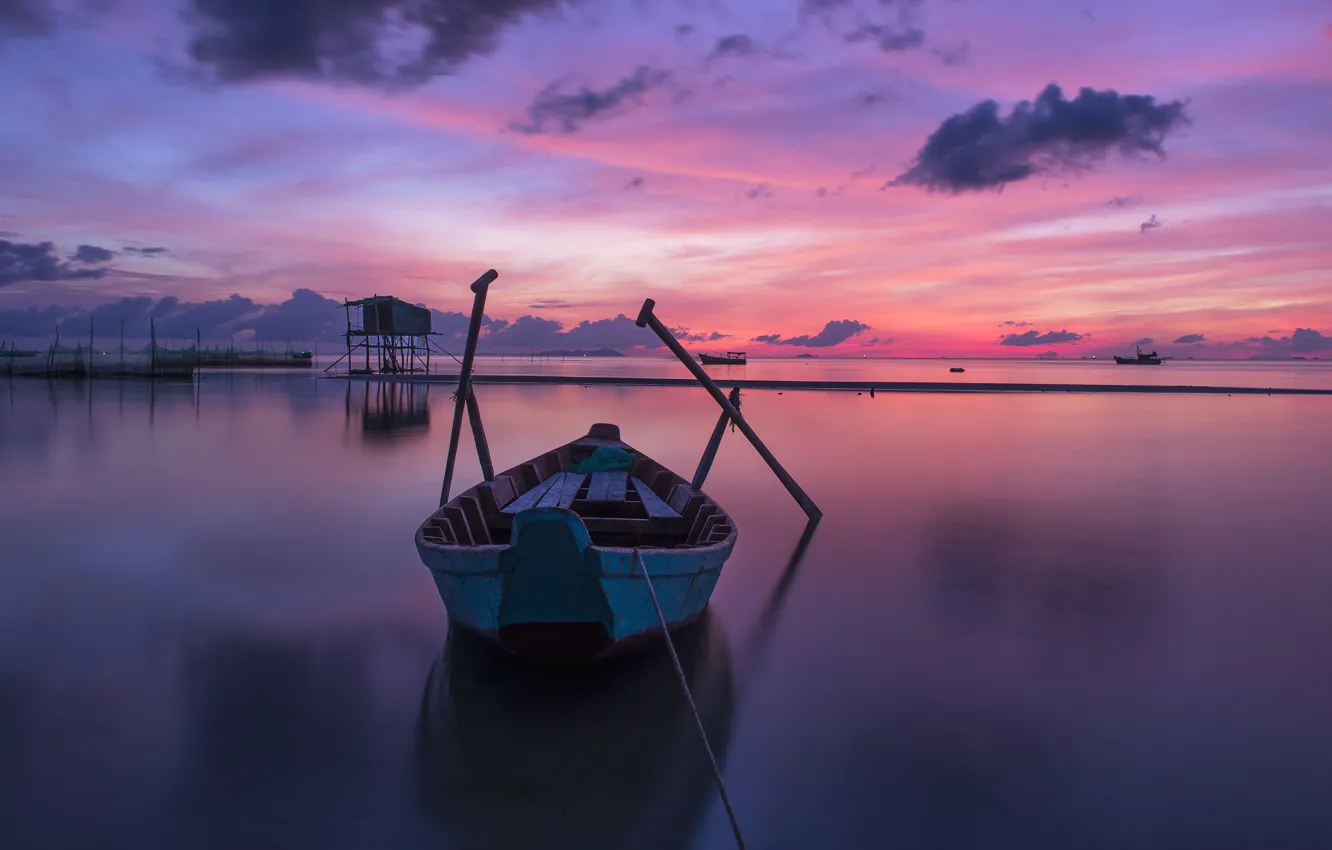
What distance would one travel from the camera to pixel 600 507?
9422 millimetres

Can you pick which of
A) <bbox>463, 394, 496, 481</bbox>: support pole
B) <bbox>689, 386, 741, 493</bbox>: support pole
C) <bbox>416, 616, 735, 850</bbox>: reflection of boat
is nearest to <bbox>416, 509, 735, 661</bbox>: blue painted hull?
<bbox>416, 616, 735, 850</bbox>: reflection of boat

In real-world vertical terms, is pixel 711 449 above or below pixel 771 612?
above

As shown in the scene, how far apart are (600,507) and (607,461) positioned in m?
2.53

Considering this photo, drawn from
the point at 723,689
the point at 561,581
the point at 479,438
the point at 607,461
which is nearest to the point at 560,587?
the point at 561,581

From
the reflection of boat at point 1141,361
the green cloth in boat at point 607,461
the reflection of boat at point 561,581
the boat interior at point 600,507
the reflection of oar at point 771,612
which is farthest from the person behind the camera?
the reflection of boat at point 1141,361

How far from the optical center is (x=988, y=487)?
17.4 m

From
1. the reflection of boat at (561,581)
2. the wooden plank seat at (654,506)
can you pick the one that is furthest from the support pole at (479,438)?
the reflection of boat at (561,581)

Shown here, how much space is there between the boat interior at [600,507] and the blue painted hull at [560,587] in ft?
2.02

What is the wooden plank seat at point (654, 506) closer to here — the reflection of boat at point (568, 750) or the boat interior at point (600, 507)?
A: the boat interior at point (600, 507)

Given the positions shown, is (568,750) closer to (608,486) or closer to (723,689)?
(723,689)

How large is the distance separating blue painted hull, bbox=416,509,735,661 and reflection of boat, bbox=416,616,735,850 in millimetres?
527

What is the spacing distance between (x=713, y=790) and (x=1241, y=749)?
3.77 metres

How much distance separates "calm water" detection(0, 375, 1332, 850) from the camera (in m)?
4.68

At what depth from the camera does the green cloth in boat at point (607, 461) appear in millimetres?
11844
